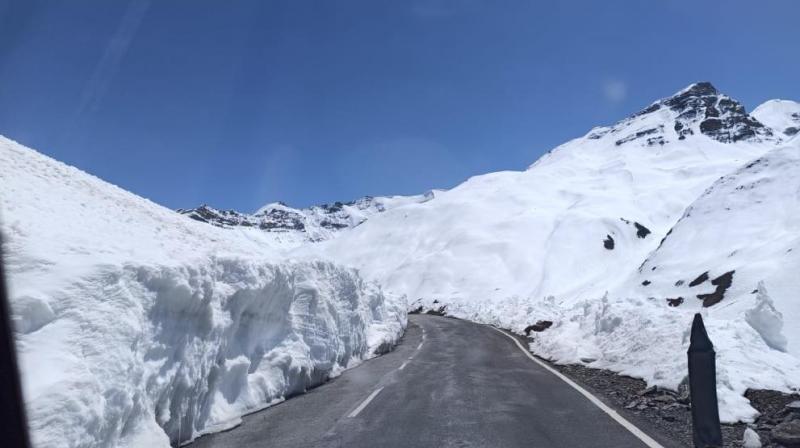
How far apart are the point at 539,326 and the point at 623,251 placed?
220ft

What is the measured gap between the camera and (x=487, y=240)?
96250 millimetres

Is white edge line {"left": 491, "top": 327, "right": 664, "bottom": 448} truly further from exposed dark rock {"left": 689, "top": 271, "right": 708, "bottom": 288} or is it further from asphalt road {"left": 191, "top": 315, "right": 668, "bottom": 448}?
exposed dark rock {"left": 689, "top": 271, "right": 708, "bottom": 288}

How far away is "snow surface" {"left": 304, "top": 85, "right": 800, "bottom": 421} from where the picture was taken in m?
13.3

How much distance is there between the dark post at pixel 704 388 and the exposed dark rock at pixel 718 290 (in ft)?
132

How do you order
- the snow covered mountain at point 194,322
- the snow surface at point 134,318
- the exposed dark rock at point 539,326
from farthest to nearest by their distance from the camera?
1. the exposed dark rock at point 539,326
2. the snow covered mountain at point 194,322
3. the snow surface at point 134,318

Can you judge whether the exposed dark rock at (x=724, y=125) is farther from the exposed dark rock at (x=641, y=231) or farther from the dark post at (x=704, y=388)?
the dark post at (x=704, y=388)

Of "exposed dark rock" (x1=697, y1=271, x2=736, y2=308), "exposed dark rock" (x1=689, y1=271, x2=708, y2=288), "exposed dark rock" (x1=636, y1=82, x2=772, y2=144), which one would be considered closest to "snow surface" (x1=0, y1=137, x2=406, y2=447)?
"exposed dark rock" (x1=697, y1=271, x2=736, y2=308)

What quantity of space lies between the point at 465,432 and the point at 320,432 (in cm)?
200

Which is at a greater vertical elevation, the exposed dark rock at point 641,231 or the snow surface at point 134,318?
the exposed dark rock at point 641,231

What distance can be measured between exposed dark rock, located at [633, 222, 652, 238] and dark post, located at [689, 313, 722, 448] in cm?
9411

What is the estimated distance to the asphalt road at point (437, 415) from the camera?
24.4 ft

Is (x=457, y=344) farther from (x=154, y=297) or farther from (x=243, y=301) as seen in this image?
(x=154, y=297)

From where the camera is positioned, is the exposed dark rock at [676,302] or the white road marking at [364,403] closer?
the white road marking at [364,403]

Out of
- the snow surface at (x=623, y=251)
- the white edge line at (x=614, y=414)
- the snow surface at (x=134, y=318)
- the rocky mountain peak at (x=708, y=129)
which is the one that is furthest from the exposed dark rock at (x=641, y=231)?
the snow surface at (x=134, y=318)
